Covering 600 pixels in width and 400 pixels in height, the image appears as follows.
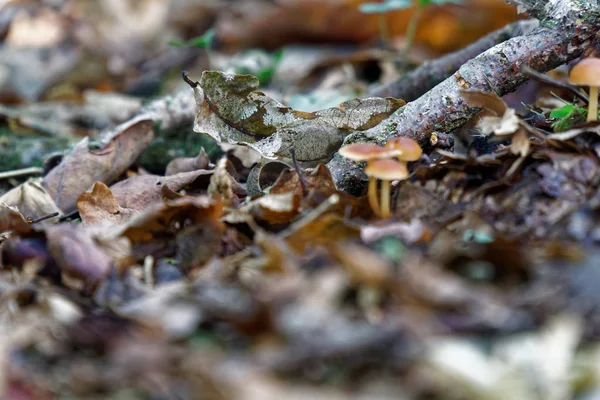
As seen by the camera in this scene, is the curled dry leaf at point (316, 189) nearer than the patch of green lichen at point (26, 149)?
Yes

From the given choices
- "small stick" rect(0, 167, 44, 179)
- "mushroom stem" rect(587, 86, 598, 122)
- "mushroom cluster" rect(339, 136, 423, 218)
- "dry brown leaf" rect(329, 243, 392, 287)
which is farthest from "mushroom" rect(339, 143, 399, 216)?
"small stick" rect(0, 167, 44, 179)

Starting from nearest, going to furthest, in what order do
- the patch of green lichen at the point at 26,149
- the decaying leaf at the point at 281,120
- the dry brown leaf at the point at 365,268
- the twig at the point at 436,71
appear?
the dry brown leaf at the point at 365,268
the decaying leaf at the point at 281,120
the twig at the point at 436,71
the patch of green lichen at the point at 26,149

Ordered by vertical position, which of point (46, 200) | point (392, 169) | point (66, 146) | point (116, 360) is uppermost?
point (66, 146)

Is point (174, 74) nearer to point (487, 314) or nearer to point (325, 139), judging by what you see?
point (325, 139)

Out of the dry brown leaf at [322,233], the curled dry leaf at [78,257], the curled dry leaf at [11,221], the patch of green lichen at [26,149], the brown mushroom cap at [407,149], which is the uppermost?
the patch of green lichen at [26,149]

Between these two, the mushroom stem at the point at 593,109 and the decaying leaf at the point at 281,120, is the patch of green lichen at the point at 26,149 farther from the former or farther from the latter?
the mushroom stem at the point at 593,109

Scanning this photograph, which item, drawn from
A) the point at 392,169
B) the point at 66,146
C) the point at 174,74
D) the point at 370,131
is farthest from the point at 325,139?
the point at 174,74

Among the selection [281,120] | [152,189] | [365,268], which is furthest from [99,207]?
[365,268]

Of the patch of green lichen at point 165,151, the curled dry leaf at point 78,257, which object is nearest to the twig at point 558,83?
the curled dry leaf at point 78,257
